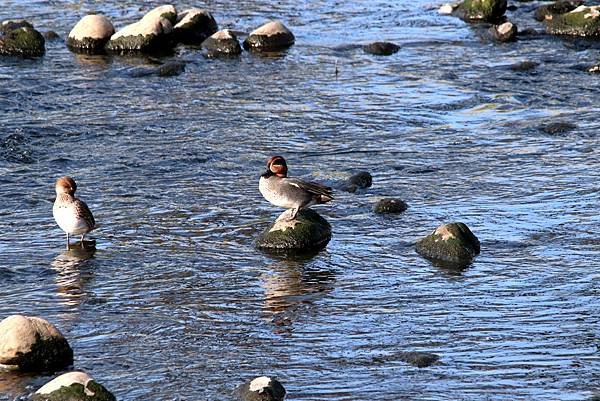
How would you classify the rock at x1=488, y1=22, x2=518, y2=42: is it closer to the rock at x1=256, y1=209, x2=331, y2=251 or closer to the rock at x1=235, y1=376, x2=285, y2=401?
the rock at x1=256, y1=209, x2=331, y2=251

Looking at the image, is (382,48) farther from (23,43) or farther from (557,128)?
(23,43)

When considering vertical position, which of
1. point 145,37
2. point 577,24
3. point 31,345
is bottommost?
point 31,345

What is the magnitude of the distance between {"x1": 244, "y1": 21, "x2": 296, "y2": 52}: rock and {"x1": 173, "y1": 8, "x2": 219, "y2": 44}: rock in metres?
1.04

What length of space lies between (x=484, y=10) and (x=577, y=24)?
2123mm

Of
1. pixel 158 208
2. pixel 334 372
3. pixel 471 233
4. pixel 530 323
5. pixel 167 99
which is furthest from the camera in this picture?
pixel 167 99

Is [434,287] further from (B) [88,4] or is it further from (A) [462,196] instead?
(B) [88,4]

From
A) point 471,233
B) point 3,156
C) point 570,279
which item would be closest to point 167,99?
point 3,156

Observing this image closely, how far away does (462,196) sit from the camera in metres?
14.6

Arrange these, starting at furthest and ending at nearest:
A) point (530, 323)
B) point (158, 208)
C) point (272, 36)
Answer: point (272, 36) < point (158, 208) < point (530, 323)

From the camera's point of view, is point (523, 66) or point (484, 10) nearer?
point (523, 66)

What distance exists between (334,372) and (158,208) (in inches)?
198

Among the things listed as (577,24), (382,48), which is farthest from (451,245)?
(577,24)

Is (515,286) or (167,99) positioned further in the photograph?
(167,99)

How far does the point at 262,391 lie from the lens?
8977 mm
